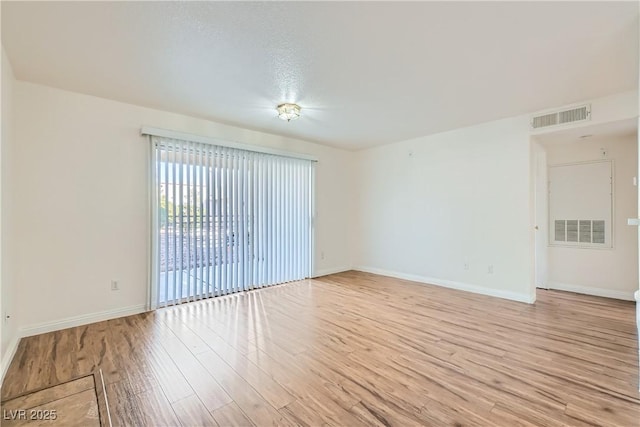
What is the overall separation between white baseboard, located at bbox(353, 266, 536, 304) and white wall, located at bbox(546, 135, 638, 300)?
1.09 metres

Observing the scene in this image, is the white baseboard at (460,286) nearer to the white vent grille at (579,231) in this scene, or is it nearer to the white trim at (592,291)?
the white trim at (592,291)

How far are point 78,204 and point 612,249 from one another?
6.85 meters

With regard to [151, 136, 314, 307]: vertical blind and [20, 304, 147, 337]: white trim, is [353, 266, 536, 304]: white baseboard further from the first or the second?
[20, 304, 147, 337]: white trim

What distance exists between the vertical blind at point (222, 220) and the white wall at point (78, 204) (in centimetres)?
23

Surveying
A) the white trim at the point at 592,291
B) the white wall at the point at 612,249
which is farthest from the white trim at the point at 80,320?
the white wall at the point at 612,249

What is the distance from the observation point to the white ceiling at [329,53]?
6.27 ft

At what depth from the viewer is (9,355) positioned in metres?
2.41

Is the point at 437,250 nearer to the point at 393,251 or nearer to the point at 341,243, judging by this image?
the point at 393,251

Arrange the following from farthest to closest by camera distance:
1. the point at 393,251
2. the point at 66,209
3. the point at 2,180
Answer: the point at 393,251 < the point at 66,209 < the point at 2,180

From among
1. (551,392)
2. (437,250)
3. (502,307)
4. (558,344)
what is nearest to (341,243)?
(437,250)

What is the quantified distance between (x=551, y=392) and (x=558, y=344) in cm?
95

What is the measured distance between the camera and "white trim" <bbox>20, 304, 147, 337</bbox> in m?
2.89

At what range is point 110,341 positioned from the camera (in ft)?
8.99

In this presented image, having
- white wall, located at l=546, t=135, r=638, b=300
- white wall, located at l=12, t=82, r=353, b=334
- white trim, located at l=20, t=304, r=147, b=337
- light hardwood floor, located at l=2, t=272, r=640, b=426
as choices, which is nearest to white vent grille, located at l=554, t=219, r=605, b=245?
white wall, located at l=546, t=135, r=638, b=300
